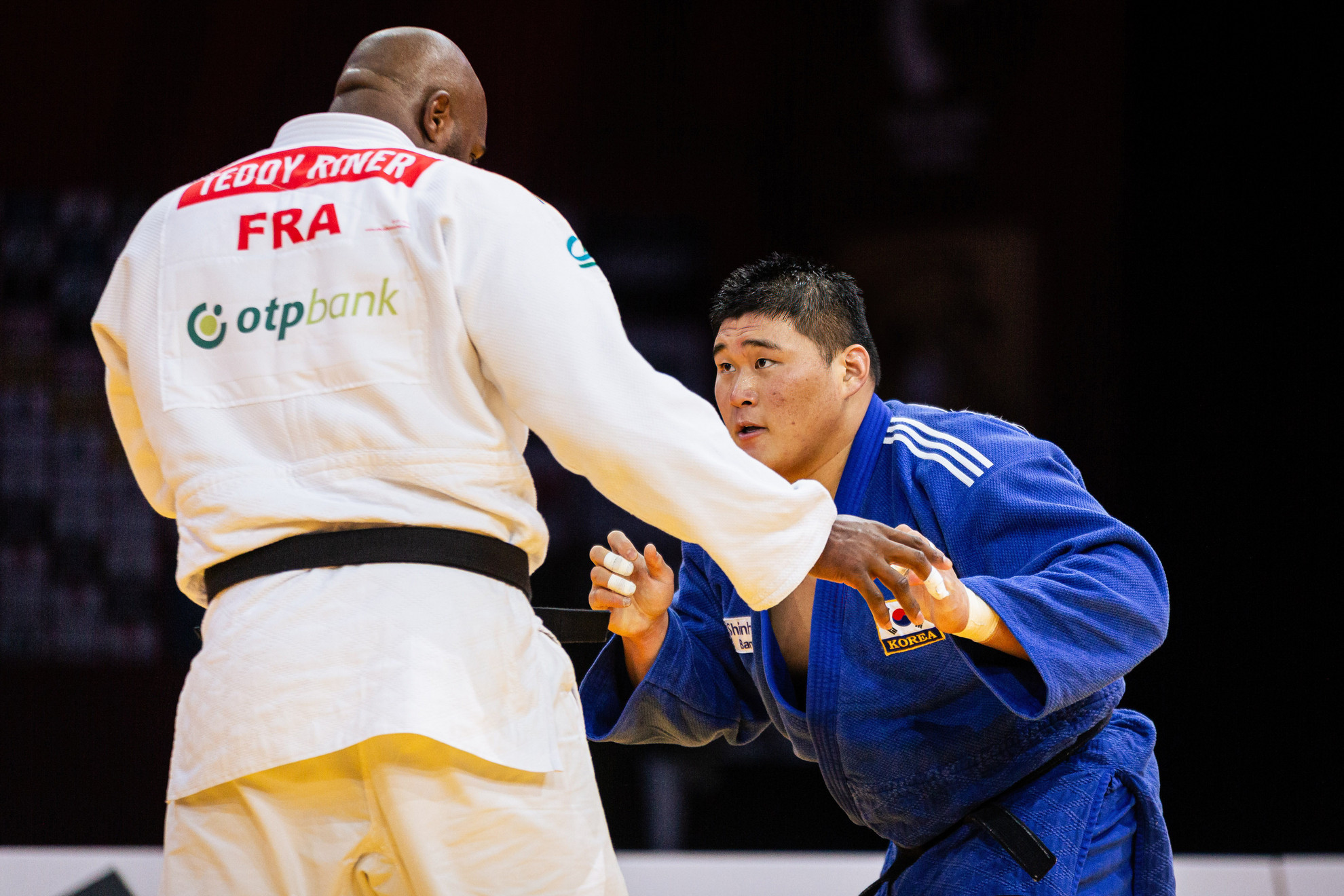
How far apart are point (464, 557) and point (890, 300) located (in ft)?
8.35

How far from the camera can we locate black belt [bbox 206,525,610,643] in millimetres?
1107

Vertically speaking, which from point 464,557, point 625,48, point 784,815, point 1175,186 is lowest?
point 784,815

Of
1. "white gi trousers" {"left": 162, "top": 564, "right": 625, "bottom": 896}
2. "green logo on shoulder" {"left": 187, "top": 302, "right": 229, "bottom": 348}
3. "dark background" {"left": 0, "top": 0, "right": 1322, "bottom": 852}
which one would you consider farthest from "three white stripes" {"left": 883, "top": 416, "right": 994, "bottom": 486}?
"dark background" {"left": 0, "top": 0, "right": 1322, "bottom": 852}

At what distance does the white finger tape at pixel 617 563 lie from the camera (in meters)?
1.59

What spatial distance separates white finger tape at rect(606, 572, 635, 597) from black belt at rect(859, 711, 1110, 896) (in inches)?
23.9

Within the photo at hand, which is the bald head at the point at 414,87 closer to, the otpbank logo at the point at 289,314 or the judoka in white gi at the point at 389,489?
the judoka in white gi at the point at 389,489

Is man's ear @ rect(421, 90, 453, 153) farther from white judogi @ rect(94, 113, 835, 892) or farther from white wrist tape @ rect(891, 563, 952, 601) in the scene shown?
white wrist tape @ rect(891, 563, 952, 601)

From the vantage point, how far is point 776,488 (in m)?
1.22

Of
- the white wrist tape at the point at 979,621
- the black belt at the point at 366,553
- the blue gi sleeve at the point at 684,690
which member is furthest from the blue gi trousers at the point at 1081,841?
the black belt at the point at 366,553

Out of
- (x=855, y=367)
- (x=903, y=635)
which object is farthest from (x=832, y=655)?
(x=855, y=367)

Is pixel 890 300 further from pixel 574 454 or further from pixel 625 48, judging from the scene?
pixel 574 454

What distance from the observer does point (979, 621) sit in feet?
4.80

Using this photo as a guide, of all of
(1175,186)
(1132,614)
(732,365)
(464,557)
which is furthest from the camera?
(1175,186)

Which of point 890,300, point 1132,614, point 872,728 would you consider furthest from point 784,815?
point 1132,614
